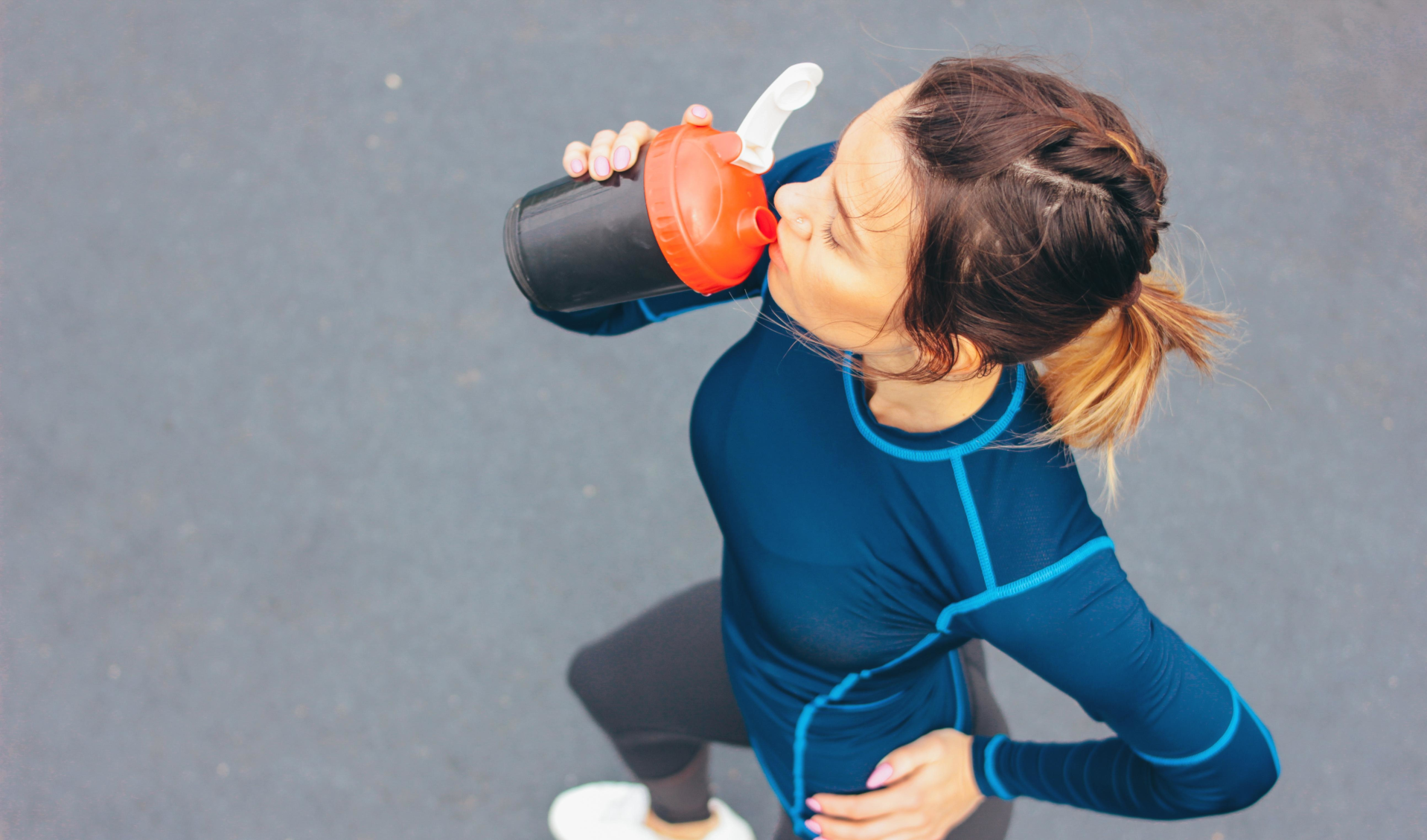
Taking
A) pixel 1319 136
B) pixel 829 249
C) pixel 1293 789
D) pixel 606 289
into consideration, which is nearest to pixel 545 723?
pixel 606 289

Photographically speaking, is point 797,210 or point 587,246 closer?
point 797,210

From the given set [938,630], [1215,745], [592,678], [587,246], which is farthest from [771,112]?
[592,678]

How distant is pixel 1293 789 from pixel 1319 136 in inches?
66.4

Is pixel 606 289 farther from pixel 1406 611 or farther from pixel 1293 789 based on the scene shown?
pixel 1406 611

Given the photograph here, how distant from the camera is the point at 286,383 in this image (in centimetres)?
210

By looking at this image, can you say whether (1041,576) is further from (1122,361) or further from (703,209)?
(703,209)

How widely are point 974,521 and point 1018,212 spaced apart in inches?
12.6

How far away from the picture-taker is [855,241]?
796 millimetres

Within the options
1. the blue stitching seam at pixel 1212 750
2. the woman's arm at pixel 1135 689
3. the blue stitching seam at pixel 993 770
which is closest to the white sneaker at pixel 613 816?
the blue stitching seam at pixel 993 770

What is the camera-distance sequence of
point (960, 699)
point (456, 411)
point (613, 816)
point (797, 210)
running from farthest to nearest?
point (456, 411)
point (613, 816)
point (960, 699)
point (797, 210)

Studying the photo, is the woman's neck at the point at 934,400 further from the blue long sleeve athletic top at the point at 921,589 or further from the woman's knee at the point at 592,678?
the woman's knee at the point at 592,678

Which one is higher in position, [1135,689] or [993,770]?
[1135,689]

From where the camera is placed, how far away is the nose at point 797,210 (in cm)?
84

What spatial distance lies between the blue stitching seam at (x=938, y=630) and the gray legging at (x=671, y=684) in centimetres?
20
